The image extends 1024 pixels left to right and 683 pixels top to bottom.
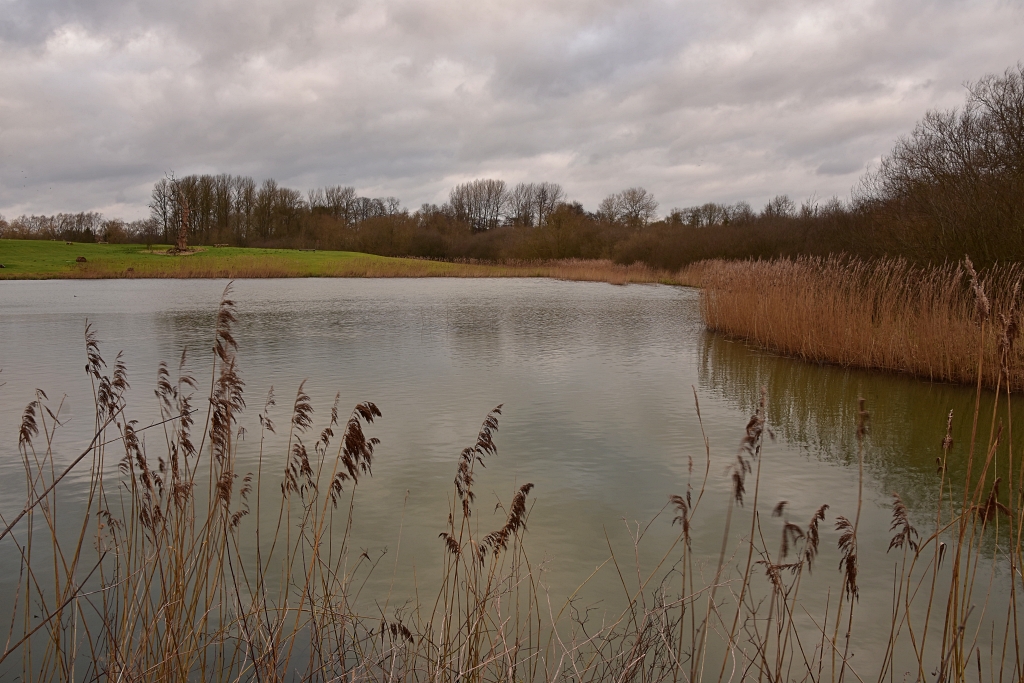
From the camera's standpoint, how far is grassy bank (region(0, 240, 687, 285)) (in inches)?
1017

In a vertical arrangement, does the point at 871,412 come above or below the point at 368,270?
below

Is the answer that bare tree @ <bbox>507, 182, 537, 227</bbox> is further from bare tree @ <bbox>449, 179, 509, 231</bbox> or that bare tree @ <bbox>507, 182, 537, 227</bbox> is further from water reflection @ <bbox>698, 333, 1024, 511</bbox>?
water reflection @ <bbox>698, 333, 1024, 511</bbox>

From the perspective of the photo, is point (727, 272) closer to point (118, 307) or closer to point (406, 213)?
point (118, 307)

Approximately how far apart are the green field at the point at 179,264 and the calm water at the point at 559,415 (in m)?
15.3

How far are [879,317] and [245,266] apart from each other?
25.7m

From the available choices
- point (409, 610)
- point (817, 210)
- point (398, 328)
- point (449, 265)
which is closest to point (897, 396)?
point (409, 610)

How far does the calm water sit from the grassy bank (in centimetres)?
1484

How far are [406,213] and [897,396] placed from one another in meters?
44.4

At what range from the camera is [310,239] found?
45406 millimetres

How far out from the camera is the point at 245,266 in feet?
94.2

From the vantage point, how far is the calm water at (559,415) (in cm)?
327

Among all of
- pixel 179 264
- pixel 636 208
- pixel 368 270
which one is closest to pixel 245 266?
pixel 179 264

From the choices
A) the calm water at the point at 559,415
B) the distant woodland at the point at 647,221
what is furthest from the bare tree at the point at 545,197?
the calm water at the point at 559,415

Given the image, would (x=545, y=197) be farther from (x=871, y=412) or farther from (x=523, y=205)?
(x=871, y=412)
